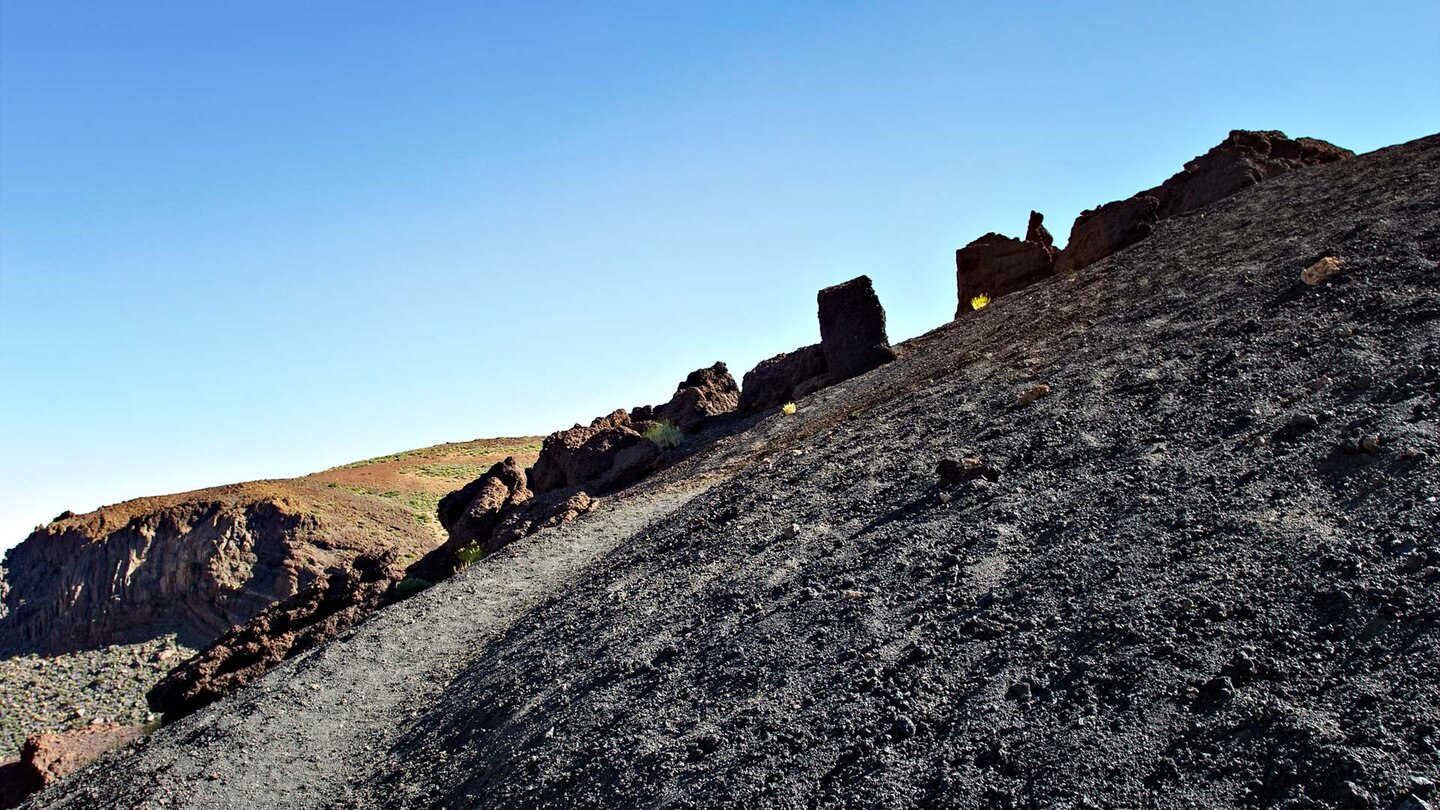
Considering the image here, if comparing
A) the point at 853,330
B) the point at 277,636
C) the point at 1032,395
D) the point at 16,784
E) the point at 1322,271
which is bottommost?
the point at 16,784

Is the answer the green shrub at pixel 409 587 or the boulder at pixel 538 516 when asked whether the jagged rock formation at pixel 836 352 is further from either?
Result: the green shrub at pixel 409 587

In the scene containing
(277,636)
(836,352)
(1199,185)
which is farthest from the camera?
(1199,185)

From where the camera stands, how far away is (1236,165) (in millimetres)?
19219

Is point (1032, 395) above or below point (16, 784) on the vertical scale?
above

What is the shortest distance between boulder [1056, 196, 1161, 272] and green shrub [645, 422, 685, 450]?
8534 mm

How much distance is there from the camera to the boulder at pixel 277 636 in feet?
38.3

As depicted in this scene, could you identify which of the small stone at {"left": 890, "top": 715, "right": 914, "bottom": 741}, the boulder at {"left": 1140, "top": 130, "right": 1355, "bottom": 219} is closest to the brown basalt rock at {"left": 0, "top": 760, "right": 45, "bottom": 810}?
the small stone at {"left": 890, "top": 715, "right": 914, "bottom": 741}

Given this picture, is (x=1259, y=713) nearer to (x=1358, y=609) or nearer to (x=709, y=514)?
(x=1358, y=609)

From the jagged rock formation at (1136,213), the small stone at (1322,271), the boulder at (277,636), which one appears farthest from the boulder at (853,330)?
the boulder at (277,636)

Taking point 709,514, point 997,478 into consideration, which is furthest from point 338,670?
point 997,478

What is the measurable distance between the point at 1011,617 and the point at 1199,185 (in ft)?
55.3

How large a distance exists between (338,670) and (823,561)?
224 inches

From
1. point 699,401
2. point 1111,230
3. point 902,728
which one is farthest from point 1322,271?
point 699,401

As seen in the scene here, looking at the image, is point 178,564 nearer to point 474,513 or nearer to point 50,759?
point 474,513
